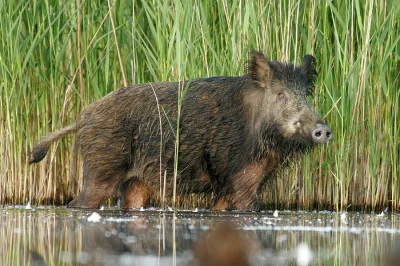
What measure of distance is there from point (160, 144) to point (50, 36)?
5.17 feet

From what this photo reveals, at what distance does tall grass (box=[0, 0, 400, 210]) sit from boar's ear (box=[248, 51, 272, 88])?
0.85ft

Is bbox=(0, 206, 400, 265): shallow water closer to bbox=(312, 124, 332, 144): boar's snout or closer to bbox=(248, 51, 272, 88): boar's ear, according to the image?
bbox=(312, 124, 332, 144): boar's snout

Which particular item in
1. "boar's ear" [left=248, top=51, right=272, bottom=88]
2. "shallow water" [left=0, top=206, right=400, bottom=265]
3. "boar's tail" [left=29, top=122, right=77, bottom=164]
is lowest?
"shallow water" [left=0, top=206, right=400, bottom=265]

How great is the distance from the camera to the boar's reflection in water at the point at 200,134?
841 centimetres

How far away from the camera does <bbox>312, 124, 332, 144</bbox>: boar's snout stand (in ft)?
25.7

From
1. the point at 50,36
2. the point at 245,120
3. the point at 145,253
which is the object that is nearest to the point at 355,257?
the point at 145,253

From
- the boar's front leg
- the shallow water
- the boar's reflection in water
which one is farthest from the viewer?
the boar's reflection in water

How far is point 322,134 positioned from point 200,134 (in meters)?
1.22

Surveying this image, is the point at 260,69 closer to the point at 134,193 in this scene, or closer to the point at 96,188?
the point at 134,193

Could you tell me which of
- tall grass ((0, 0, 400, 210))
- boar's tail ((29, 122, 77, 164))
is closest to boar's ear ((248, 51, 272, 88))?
tall grass ((0, 0, 400, 210))

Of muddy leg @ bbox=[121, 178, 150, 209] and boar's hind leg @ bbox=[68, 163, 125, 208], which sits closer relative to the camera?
boar's hind leg @ bbox=[68, 163, 125, 208]

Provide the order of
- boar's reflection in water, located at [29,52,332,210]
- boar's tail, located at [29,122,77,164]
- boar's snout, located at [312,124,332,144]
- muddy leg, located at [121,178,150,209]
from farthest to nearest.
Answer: muddy leg, located at [121,178,150,209]
boar's tail, located at [29,122,77,164]
boar's reflection in water, located at [29,52,332,210]
boar's snout, located at [312,124,332,144]

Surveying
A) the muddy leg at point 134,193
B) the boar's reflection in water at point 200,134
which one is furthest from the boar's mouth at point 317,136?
the muddy leg at point 134,193

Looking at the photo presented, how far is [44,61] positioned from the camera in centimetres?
920
